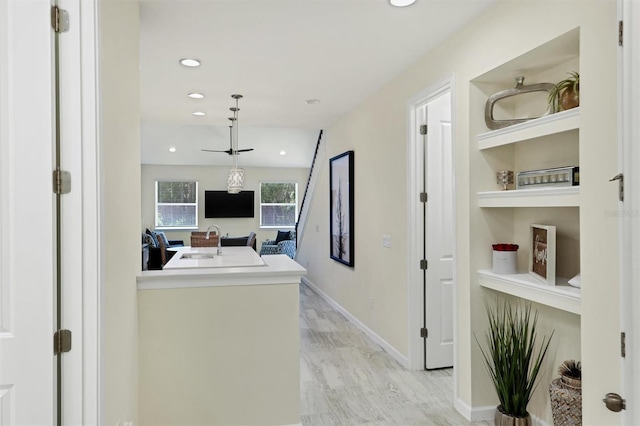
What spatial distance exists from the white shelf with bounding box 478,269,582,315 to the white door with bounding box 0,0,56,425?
7.15 ft

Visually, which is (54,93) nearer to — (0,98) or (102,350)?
(0,98)

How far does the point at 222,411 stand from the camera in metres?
2.40

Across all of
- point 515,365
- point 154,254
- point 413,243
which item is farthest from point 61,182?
point 154,254

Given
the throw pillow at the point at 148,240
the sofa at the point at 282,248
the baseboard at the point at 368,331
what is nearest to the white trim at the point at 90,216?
the baseboard at the point at 368,331

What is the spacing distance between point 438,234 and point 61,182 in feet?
9.43

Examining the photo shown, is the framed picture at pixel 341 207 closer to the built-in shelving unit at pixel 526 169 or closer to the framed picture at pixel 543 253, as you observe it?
the built-in shelving unit at pixel 526 169

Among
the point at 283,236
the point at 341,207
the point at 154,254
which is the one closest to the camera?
the point at 341,207

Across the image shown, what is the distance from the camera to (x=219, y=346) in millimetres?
2402

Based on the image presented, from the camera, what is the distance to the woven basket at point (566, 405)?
2.02 meters

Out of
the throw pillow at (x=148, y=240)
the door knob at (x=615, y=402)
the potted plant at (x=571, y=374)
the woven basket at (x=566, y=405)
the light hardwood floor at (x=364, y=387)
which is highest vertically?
the throw pillow at (x=148, y=240)

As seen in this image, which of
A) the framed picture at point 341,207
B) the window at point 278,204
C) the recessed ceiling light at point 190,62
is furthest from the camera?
the window at point 278,204

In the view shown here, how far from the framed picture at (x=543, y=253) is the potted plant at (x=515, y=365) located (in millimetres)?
299

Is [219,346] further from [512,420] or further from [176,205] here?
[176,205]

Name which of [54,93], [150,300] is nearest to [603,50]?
[54,93]
